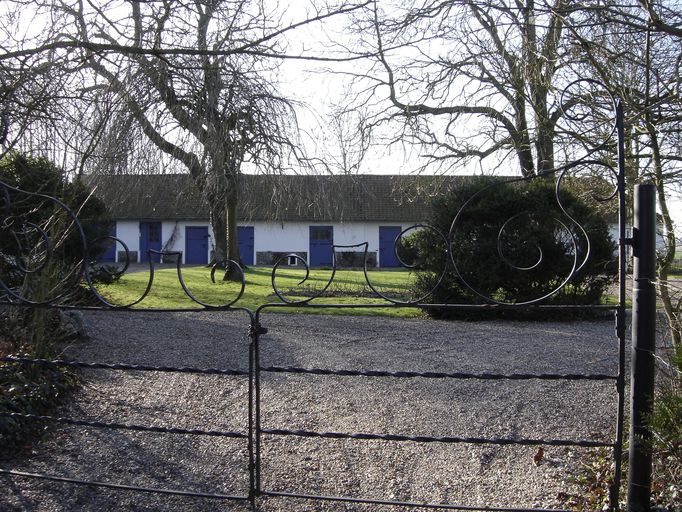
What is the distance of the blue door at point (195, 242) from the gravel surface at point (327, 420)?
1991cm

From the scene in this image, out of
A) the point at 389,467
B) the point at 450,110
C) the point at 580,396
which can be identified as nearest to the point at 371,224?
the point at 450,110

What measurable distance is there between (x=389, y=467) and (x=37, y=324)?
3565 mm

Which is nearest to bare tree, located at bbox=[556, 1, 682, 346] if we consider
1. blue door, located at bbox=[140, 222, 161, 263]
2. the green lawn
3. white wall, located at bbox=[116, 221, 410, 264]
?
the green lawn

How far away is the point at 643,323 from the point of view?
2.64 meters

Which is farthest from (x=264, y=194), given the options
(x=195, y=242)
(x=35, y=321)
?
(x=195, y=242)

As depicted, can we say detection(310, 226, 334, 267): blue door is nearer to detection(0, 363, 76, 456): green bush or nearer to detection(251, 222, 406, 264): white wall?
detection(251, 222, 406, 264): white wall

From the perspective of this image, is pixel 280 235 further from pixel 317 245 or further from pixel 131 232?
pixel 131 232

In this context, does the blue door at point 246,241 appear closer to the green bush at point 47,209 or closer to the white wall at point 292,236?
the white wall at point 292,236

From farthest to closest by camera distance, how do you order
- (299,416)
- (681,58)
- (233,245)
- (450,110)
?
(233,245) < (450,110) < (299,416) < (681,58)

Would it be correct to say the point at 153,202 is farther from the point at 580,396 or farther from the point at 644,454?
the point at 644,454

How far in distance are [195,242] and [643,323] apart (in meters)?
26.9

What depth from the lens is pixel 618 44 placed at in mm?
5359

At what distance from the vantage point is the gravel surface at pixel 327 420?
146 inches

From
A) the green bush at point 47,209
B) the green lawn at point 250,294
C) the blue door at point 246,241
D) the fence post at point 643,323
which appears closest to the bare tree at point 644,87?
the fence post at point 643,323
